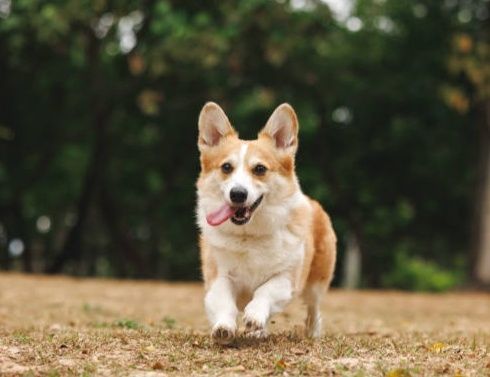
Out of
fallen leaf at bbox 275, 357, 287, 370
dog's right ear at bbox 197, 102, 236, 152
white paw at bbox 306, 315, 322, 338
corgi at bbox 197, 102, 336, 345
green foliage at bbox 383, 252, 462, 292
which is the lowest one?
green foliage at bbox 383, 252, 462, 292

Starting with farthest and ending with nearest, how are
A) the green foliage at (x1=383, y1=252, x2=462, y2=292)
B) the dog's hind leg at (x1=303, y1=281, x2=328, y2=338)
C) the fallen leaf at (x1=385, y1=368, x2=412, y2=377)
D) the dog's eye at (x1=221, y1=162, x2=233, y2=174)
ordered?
1. the green foliage at (x1=383, y1=252, x2=462, y2=292)
2. the dog's hind leg at (x1=303, y1=281, x2=328, y2=338)
3. the dog's eye at (x1=221, y1=162, x2=233, y2=174)
4. the fallen leaf at (x1=385, y1=368, x2=412, y2=377)

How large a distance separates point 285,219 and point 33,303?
6.58 metres

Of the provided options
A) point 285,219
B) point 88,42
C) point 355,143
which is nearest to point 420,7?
point 355,143

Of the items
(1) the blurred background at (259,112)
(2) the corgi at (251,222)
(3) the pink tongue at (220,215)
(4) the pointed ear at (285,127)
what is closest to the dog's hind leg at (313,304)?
(2) the corgi at (251,222)

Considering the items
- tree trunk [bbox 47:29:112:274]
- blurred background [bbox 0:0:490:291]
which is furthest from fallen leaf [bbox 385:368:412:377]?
→ tree trunk [bbox 47:29:112:274]

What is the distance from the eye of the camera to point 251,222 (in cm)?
657

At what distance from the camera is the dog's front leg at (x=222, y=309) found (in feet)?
19.6

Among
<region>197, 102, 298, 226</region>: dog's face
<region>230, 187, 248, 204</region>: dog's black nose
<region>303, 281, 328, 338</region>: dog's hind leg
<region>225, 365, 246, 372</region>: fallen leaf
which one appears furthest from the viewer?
<region>303, 281, 328, 338</region>: dog's hind leg

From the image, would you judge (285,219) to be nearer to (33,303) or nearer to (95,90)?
(33,303)

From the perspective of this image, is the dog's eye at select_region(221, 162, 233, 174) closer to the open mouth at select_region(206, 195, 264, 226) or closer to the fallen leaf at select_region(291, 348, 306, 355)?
the open mouth at select_region(206, 195, 264, 226)

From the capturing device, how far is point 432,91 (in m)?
24.6

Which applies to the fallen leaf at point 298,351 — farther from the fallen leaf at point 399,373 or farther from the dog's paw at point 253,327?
the fallen leaf at point 399,373

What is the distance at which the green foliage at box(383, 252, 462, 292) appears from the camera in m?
23.5

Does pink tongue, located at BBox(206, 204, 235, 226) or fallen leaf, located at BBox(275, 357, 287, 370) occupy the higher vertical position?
pink tongue, located at BBox(206, 204, 235, 226)
